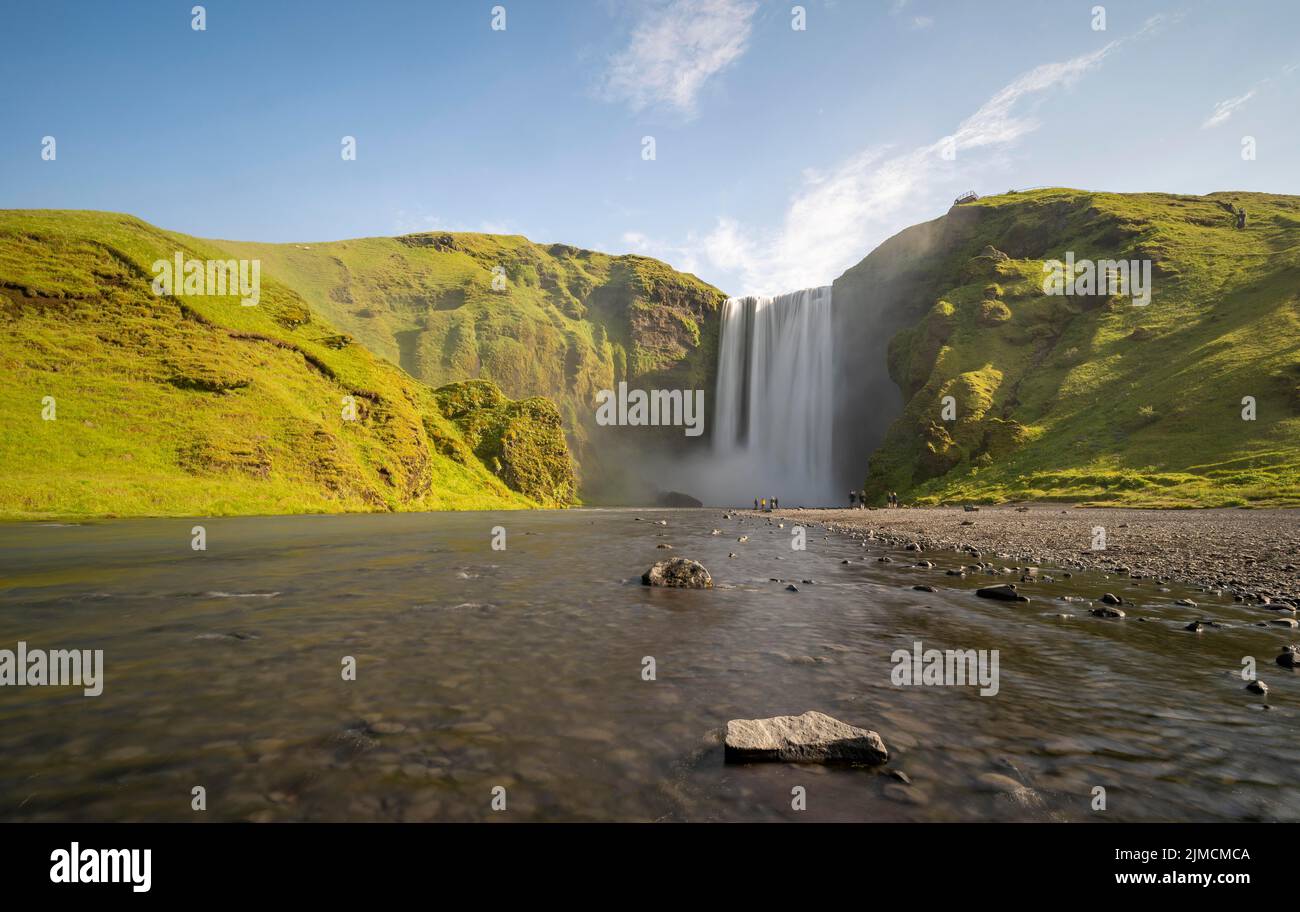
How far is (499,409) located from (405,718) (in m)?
91.8

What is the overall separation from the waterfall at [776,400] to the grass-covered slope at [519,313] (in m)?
21.9

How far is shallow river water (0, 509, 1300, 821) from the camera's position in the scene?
4.07 meters

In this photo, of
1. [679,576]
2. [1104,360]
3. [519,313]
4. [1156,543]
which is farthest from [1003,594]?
[519,313]

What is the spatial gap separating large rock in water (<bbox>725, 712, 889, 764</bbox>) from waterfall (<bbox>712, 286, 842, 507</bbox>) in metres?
96.0

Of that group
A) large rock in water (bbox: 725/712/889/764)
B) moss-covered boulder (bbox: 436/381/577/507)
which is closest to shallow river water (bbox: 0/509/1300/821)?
large rock in water (bbox: 725/712/889/764)

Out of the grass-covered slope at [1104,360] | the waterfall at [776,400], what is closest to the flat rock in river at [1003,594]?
the grass-covered slope at [1104,360]

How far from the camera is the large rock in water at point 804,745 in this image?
473cm

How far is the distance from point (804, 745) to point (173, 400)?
2446 inches

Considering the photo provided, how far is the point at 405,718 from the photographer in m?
5.61

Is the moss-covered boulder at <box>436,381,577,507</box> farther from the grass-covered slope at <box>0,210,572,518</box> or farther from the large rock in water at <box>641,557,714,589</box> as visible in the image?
the large rock in water at <box>641,557,714,589</box>
